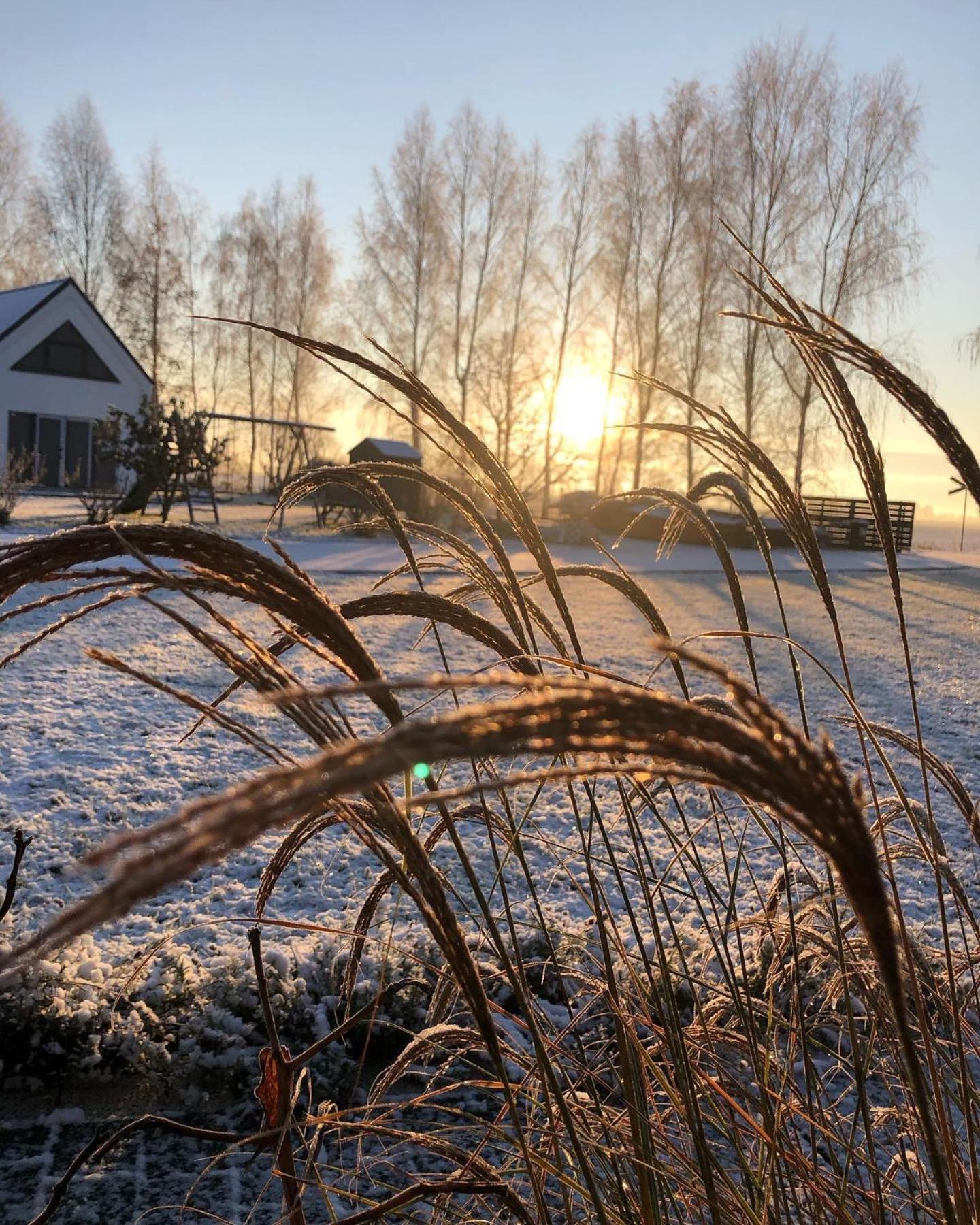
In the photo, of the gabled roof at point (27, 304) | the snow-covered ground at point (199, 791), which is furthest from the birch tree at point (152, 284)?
the snow-covered ground at point (199, 791)

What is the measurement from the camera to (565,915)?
11.8 feet

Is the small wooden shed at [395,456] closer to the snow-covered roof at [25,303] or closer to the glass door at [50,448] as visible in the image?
the glass door at [50,448]

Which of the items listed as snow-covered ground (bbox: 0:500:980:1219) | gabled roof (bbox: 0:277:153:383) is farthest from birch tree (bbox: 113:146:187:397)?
snow-covered ground (bbox: 0:500:980:1219)

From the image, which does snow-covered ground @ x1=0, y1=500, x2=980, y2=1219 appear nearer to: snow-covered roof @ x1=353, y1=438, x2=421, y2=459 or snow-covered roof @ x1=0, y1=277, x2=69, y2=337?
snow-covered roof @ x1=353, y1=438, x2=421, y2=459

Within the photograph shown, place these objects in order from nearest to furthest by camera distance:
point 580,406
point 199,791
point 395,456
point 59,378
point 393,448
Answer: point 199,791 → point 395,456 → point 393,448 → point 59,378 → point 580,406

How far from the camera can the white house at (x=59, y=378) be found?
26969 mm

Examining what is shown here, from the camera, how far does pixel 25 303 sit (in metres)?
27.2

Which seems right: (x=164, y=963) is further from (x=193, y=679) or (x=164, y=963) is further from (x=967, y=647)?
(x=967, y=647)

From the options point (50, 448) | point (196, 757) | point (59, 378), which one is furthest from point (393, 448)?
point (196, 757)

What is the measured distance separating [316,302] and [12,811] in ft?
127

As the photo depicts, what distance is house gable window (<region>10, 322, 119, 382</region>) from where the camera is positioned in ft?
89.9

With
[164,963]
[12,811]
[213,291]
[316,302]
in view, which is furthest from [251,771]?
[213,291]

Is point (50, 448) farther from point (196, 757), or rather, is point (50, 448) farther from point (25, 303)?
point (196, 757)

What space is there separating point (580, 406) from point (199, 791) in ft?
104
